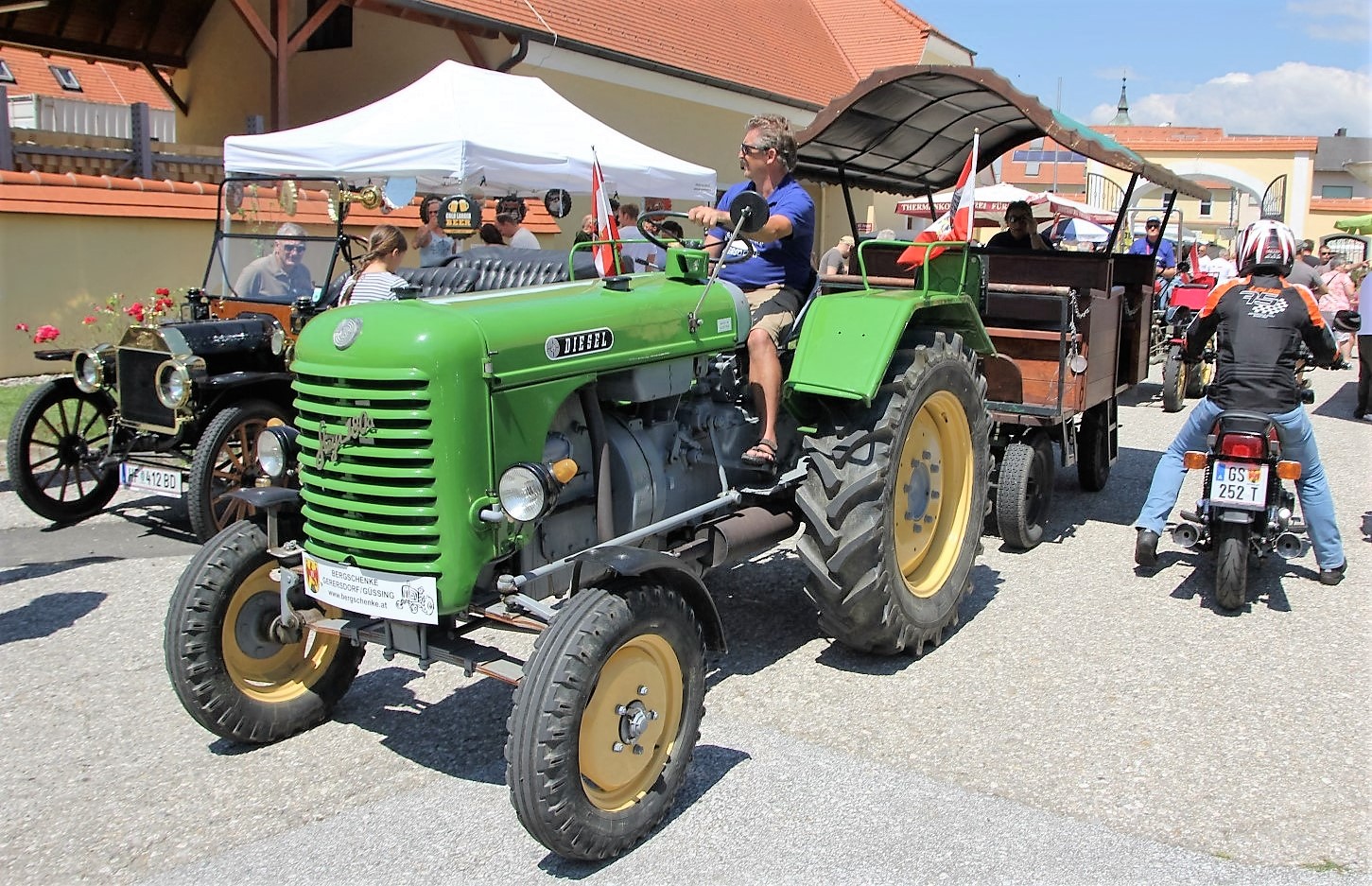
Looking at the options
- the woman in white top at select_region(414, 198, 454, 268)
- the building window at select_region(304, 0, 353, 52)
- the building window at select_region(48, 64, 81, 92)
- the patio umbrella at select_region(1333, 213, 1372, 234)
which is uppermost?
the building window at select_region(48, 64, 81, 92)

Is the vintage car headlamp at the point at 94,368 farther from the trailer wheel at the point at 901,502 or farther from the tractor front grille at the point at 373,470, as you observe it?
the trailer wheel at the point at 901,502

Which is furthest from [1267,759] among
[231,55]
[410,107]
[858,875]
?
[231,55]

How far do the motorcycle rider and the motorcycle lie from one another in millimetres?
104

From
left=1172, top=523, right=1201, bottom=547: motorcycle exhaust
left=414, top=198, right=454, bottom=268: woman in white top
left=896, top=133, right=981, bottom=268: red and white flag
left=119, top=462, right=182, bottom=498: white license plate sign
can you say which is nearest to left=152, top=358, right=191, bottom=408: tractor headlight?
left=119, top=462, right=182, bottom=498: white license plate sign

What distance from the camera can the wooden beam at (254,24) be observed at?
12633 mm

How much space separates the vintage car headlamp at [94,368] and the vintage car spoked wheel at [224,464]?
87 cm

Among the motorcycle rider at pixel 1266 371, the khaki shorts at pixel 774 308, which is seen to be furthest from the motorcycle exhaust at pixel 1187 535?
the khaki shorts at pixel 774 308

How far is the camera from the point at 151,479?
19.7 ft

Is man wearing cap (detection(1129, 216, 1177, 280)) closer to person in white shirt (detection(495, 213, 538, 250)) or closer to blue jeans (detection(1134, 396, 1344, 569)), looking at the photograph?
blue jeans (detection(1134, 396, 1344, 569))

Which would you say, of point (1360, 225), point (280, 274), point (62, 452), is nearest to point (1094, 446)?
point (280, 274)

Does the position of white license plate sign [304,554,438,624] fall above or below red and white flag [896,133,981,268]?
below

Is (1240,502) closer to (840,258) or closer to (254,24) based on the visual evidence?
(840,258)

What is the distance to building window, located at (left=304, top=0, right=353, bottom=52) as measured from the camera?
1577 centimetres

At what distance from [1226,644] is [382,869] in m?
3.52
